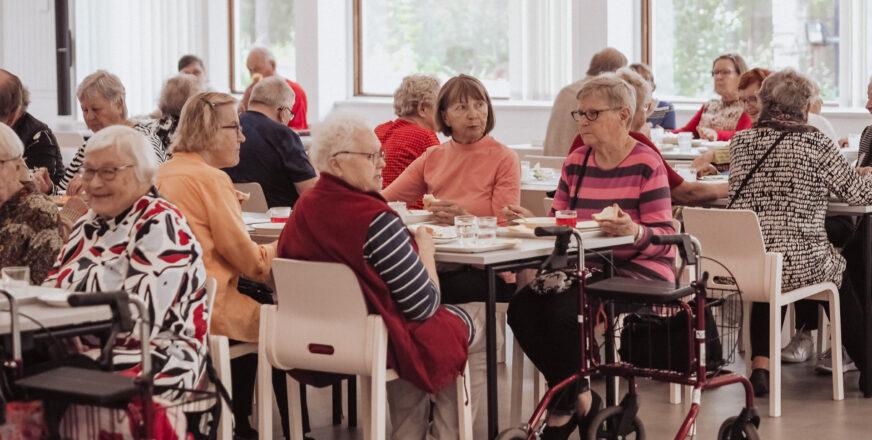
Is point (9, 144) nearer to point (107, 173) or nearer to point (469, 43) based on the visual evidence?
point (107, 173)

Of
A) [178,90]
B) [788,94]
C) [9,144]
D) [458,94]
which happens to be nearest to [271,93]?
[178,90]

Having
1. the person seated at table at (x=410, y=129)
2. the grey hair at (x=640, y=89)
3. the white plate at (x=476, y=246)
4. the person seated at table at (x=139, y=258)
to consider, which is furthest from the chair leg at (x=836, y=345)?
the person seated at table at (x=139, y=258)

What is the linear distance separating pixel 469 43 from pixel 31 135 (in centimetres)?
667

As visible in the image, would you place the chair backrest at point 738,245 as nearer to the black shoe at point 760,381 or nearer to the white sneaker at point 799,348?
the black shoe at point 760,381

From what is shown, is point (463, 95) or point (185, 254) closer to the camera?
point (185, 254)

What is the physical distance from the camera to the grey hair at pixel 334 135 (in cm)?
363

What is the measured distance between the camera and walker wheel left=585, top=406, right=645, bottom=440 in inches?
144

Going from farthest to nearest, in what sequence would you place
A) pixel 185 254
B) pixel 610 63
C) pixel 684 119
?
pixel 684 119, pixel 610 63, pixel 185 254

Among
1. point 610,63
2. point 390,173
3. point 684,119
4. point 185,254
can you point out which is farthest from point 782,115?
point 684,119

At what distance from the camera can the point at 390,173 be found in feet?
19.1

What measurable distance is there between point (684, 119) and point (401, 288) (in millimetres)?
7459

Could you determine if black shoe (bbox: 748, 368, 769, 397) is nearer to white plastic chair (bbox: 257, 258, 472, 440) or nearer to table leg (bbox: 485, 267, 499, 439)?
table leg (bbox: 485, 267, 499, 439)

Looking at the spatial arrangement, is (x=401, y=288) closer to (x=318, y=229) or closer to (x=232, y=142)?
(x=318, y=229)

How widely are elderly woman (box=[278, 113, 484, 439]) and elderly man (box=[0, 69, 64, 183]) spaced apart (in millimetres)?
2587
